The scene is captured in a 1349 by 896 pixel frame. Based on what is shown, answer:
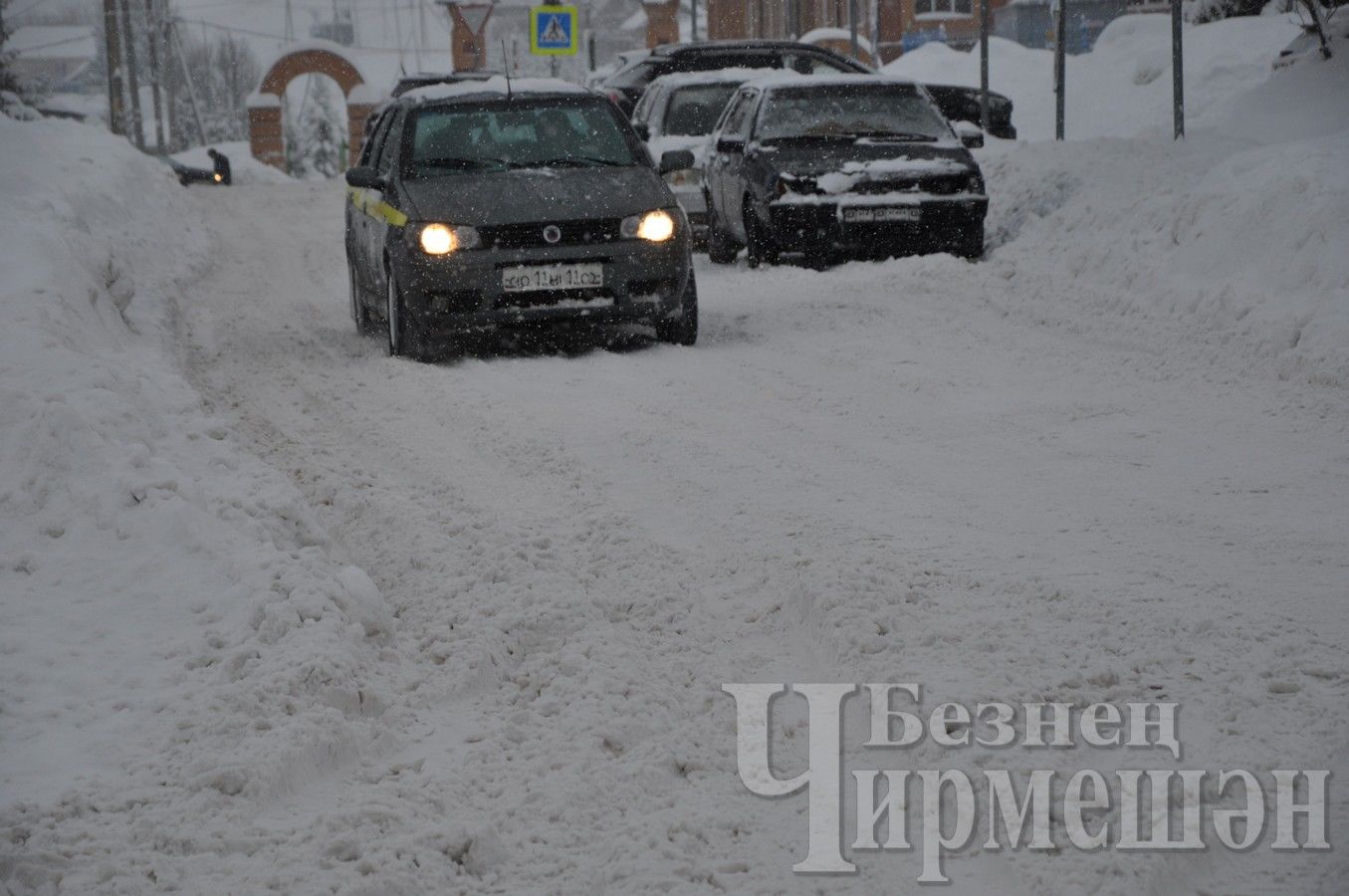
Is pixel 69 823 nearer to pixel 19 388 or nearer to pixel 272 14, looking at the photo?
pixel 19 388

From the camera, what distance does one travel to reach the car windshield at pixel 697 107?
1764 centimetres

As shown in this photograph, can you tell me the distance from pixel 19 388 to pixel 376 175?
490 cm

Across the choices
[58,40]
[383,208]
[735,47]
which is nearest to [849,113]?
[383,208]

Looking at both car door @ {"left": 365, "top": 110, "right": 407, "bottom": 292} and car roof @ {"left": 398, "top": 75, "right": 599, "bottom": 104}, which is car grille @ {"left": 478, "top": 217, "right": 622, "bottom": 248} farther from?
car roof @ {"left": 398, "top": 75, "right": 599, "bottom": 104}

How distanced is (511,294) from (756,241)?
499cm

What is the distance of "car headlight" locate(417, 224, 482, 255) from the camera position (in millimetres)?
9570

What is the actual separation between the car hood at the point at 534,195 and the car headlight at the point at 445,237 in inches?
1.9

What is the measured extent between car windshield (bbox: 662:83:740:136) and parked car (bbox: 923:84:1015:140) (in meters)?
6.22

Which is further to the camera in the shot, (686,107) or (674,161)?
(686,107)

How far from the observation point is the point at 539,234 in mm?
9641

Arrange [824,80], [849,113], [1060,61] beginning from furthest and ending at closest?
[1060,61], [824,80], [849,113]

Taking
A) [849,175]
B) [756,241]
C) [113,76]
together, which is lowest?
[756,241]

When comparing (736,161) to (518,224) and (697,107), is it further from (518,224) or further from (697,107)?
(518,224)

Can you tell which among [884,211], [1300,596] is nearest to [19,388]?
[1300,596]
